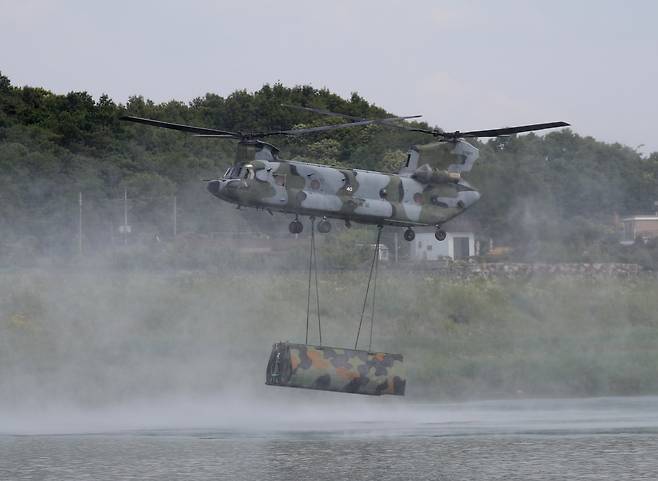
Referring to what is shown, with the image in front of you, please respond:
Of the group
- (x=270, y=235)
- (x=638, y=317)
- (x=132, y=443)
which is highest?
(x=270, y=235)

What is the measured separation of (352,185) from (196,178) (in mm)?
33911

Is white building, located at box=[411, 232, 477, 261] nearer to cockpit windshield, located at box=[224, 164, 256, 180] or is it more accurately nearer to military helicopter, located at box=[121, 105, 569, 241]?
military helicopter, located at box=[121, 105, 569, 241]

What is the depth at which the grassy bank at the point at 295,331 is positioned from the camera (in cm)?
4491

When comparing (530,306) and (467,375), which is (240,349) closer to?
(467,375)

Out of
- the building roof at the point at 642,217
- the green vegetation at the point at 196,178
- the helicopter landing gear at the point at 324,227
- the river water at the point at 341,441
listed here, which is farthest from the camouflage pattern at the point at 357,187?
the building roof at the point at 642,217

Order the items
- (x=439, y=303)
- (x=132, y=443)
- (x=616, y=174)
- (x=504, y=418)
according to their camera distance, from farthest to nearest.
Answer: (x=616, y=174) < (x=439, y=303) < (x=504, y=418) < (x=132, y=443)

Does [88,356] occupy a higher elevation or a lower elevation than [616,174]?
lower

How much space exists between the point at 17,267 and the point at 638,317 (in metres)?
23.7

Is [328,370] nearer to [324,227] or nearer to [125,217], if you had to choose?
[324,227]

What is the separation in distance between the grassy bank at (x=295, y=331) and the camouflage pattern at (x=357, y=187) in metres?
11.5

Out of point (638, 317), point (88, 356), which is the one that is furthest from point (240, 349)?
point (638, 317)

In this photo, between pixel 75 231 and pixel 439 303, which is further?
pixel 75 231

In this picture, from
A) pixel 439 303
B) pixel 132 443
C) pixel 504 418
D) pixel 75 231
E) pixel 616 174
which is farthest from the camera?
pixel 616 174

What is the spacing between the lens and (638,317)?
54.1 m
